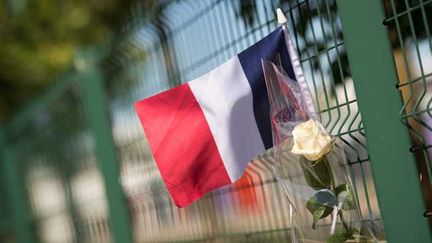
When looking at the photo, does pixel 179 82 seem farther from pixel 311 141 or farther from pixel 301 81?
pixel 311 141

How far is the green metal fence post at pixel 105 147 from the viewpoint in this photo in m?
5.75

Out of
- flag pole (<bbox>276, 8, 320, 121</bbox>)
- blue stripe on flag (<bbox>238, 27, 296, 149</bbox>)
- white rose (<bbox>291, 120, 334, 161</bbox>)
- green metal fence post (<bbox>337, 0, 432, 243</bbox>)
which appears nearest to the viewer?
white rose (<bbox>291, 120, 334, 161</bbox>)

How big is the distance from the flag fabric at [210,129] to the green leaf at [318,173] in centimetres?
65

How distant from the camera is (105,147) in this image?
586 cm

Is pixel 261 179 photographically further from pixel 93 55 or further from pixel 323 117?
pixel 93 55

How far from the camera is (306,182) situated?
2.75 m

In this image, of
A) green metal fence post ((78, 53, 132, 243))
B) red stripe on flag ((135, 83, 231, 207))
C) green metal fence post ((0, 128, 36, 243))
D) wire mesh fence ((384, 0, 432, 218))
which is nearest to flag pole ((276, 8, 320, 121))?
wire mesh fence ((384, 0, 432, 218))

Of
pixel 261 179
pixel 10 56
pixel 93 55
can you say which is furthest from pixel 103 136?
pixel 10 56

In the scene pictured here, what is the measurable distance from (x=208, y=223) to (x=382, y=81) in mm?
1907

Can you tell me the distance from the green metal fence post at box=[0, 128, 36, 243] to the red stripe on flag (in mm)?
5334

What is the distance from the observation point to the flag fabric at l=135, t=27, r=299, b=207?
337cm

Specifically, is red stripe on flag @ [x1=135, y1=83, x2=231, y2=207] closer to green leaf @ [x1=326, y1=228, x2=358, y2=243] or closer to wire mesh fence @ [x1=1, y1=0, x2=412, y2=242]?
wire mesh fence @ [x1=1, y1=0, x2=412, y2=242]

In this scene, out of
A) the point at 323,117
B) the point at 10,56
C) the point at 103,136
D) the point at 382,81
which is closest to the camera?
the point at 382,81

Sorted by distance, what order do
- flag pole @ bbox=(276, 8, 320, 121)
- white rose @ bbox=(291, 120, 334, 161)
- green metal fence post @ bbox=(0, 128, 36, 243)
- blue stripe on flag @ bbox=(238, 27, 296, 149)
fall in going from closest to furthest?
white rose @ bbox=(291, 120, 334, 161)
flag pole @ bbox=(276, 8, 320, 121)
blue stripe on flag @ bbox=(238, 27, 296, 149)
green metal fence post @ bbox=(0, 128, 36, 243)
